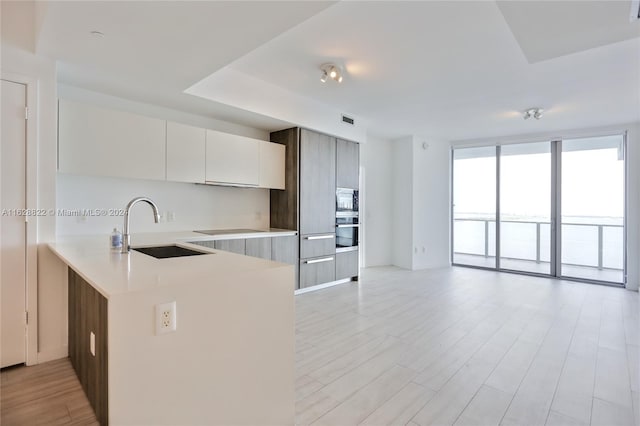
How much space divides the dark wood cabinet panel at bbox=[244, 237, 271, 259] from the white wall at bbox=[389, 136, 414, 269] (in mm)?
3432

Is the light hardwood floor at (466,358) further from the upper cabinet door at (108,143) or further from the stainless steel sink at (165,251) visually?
the upper cabinet door at (108,143)

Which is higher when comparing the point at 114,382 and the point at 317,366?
the point at 114,382

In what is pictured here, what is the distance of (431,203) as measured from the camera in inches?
265

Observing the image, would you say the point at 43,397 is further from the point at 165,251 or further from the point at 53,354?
the point at 165,251

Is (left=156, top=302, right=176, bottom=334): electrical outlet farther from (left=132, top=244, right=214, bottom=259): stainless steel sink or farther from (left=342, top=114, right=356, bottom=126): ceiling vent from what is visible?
(left=342, top=114, right=356, bottom=126): ceiling vent

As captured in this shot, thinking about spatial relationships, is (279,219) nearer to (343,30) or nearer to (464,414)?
(343,30)

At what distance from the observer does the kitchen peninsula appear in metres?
1.27

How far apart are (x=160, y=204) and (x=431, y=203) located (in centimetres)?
512

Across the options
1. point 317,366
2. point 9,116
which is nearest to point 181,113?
point 9,116

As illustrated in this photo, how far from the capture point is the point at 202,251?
90.5 inches

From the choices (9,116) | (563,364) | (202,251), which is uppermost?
(9,116)

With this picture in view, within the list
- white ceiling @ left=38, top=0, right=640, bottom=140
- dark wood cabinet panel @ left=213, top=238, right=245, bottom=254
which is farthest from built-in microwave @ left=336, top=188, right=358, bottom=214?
dark wood cabinet panel @ left=213, top=238, right=245, bottom=254

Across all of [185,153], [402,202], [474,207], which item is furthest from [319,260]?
[474,207]

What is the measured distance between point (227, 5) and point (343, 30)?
111cm
